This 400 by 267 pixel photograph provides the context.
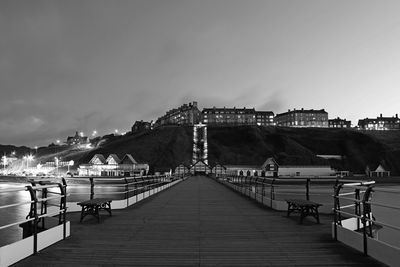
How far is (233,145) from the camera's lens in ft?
544

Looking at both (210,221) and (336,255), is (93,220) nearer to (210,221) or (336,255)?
(210,221)

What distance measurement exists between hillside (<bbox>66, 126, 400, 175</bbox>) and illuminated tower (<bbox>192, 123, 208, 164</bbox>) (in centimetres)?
257

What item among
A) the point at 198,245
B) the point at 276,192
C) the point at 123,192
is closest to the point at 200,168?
the point at 276,192

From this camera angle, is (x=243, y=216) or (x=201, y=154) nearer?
(x=243, y=216)

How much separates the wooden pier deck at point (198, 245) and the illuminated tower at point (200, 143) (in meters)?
134

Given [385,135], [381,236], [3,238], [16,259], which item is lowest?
[381,236]

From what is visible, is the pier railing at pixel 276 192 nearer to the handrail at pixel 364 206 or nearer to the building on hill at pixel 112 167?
the handrail at pixel 364 206

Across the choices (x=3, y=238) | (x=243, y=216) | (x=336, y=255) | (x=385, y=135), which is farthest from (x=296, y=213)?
(x=385, y=135)

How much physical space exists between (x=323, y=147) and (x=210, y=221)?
17177 centimetres

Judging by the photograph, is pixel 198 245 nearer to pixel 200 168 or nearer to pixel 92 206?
pixel 92 206

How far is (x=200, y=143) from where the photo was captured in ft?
541

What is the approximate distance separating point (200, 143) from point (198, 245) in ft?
516

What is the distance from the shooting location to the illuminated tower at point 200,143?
15249 cm

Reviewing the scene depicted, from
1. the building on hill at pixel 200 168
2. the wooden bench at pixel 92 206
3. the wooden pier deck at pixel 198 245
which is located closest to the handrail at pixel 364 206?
the wooden pier deck at pixel 198 245
